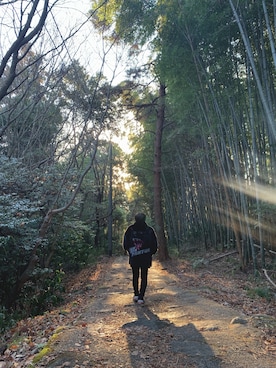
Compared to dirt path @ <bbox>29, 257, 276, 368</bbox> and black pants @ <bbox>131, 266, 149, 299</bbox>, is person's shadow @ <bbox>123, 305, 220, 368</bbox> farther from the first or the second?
black pants @ <bbox>131, 266, 149, 299</bbox>

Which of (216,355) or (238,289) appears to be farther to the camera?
(238,289)

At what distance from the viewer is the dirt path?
2.31 metres

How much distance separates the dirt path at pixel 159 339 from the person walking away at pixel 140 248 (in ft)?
1.24

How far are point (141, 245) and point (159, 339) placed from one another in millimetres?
1481

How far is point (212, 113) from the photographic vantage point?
7.23 meters

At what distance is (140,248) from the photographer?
4160 mm

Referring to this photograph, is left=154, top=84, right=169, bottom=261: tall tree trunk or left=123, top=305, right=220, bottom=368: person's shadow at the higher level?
left=154, top=84, right=169, bottom=261: tall tree trunk

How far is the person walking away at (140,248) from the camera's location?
4.16 metres

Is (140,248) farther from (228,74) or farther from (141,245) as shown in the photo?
(228,74)

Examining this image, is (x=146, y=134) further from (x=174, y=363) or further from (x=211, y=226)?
(x=174, y=363)

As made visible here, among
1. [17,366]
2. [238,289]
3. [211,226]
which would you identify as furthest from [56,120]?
[211,226]

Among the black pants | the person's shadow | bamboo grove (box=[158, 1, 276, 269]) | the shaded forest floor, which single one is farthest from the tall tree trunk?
the person's shadow

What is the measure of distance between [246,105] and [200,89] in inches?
41.1

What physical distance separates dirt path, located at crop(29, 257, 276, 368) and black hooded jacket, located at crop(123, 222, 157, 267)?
586 mm
